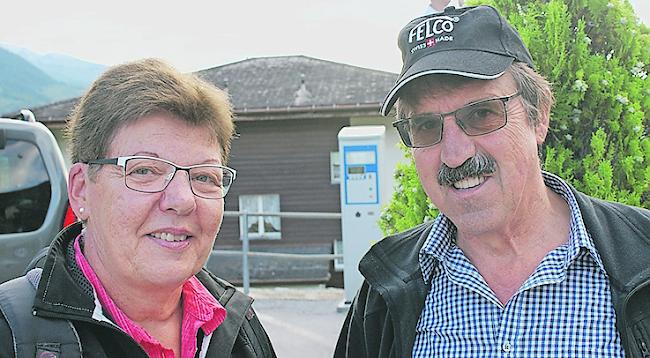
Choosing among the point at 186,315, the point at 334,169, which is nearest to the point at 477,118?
the point at 186,315

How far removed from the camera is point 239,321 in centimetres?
250

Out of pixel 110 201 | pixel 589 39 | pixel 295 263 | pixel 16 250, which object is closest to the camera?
pixel 110 201

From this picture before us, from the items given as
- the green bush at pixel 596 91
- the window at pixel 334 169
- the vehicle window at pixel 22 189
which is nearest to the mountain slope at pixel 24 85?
the window at pixel 334 169

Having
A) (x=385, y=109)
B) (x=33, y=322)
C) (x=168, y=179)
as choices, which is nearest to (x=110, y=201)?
(x=168, y=179)

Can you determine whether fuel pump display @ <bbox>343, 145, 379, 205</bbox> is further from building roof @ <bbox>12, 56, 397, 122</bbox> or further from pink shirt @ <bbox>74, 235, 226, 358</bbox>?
building roof @ <bbox>12, 56, 397, 122</bbox>

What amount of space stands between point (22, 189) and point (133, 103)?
140 inches

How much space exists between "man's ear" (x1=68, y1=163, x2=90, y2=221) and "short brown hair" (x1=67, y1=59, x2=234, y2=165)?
0.03 m

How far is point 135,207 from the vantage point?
212 centimetres

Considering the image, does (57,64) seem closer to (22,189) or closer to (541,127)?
(22,189)

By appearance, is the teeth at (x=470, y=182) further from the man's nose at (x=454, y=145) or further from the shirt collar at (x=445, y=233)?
the shirt collar at (x=445, y=233)

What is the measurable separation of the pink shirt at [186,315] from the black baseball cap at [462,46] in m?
0.88

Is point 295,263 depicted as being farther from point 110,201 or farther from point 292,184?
point 110,201

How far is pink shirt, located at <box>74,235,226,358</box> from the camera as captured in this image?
7.13ft

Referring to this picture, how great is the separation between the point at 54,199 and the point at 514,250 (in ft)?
12.9
